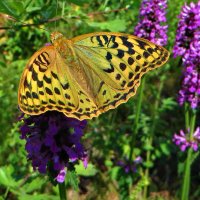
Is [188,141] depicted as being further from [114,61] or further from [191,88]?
[114,61]

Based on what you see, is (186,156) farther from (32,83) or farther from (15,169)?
(32,83)

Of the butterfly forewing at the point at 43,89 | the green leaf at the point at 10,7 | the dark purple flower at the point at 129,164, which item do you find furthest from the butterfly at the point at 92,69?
the dark purple flower at the point at 129,164

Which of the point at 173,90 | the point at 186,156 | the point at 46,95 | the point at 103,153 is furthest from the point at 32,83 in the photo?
the point at 173,90

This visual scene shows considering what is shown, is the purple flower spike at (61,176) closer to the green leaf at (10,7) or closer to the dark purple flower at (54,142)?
the dark purple flower at (54,142)

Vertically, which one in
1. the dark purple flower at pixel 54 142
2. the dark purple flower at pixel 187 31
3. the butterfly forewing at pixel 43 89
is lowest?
the dark purple flower at pixel 54 142

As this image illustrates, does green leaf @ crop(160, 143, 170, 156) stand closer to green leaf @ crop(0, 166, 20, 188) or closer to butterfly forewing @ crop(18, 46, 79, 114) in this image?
green leaf @ crop(0, 166, 20, 188)

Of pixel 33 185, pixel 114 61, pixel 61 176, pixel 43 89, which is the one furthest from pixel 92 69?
pixel 33 185
